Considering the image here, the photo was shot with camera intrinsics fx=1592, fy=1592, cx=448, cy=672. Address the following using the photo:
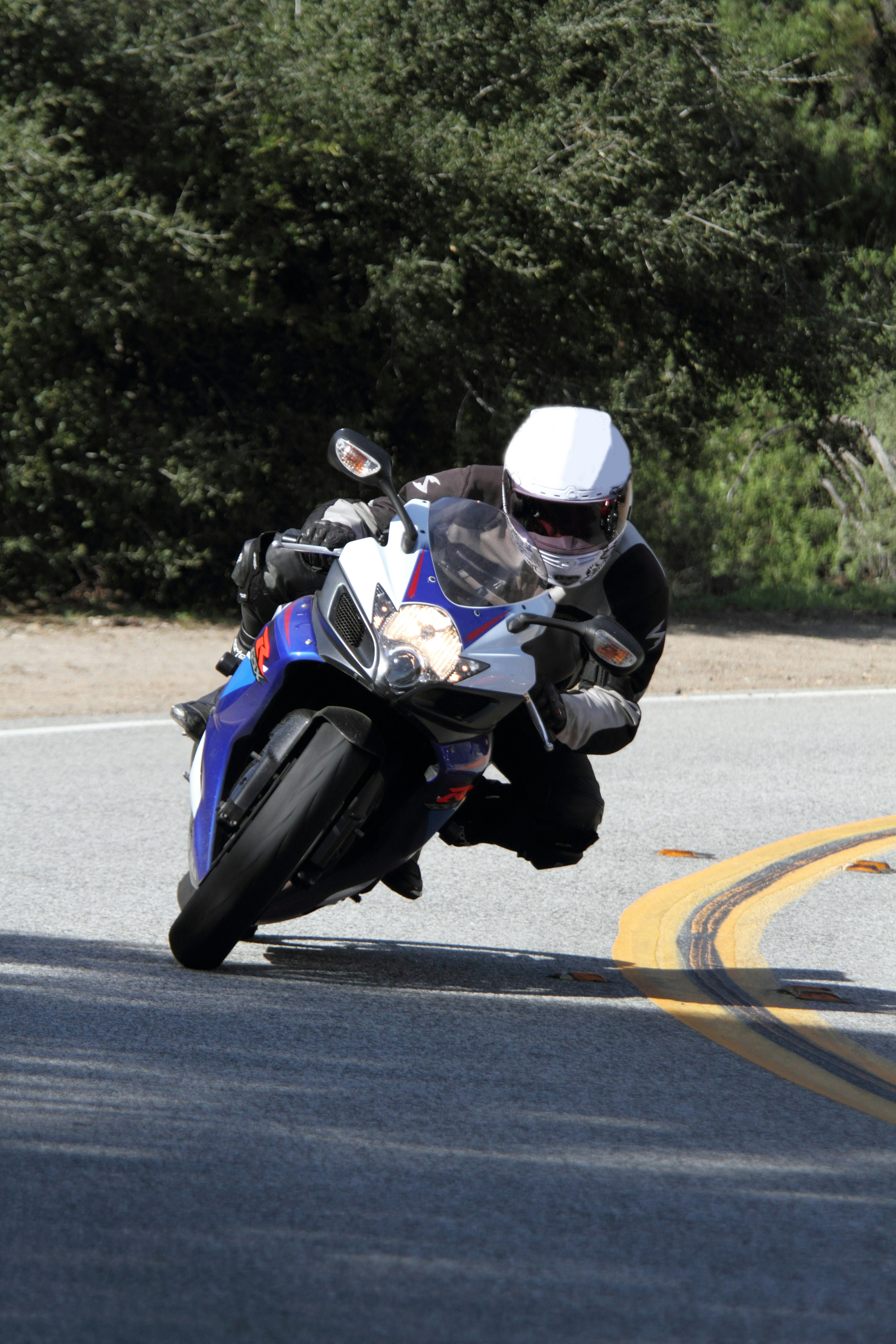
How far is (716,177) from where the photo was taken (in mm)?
17328

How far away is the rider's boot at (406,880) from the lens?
5004 millimetres

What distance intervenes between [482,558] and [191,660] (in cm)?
942

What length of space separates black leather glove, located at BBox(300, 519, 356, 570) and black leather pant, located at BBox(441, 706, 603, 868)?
77cm

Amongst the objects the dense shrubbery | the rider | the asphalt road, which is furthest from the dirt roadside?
the rider

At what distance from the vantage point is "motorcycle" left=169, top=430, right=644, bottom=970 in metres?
4.27

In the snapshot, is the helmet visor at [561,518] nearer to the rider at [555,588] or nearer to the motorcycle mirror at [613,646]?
the rider at [555,588]

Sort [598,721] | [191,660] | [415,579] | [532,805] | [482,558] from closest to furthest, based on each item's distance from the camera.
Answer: [415,579] → [482,558] → [598,721] → [532,805] → [191,660]

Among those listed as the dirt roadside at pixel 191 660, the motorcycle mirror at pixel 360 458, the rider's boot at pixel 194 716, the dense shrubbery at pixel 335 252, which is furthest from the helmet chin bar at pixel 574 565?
the dense shrubbery at pixel 335 252

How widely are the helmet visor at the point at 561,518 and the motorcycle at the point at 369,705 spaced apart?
0.04 metres

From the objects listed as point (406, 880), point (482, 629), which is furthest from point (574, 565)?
point (406, 880)

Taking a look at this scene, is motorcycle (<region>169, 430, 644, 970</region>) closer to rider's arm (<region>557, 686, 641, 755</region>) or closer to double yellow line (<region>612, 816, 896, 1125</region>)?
rider's arm (<region>557, 686, 641, 755</region>)

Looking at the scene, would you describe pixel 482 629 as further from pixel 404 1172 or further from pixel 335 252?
pixel 335 252

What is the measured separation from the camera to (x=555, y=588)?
4.55 metres

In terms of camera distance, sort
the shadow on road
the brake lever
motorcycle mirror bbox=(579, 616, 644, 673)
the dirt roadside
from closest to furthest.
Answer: the shadow on road
motorcycle mirror bbox=(579, 616, 644, 673)
the brake lever
the dirt roadside
